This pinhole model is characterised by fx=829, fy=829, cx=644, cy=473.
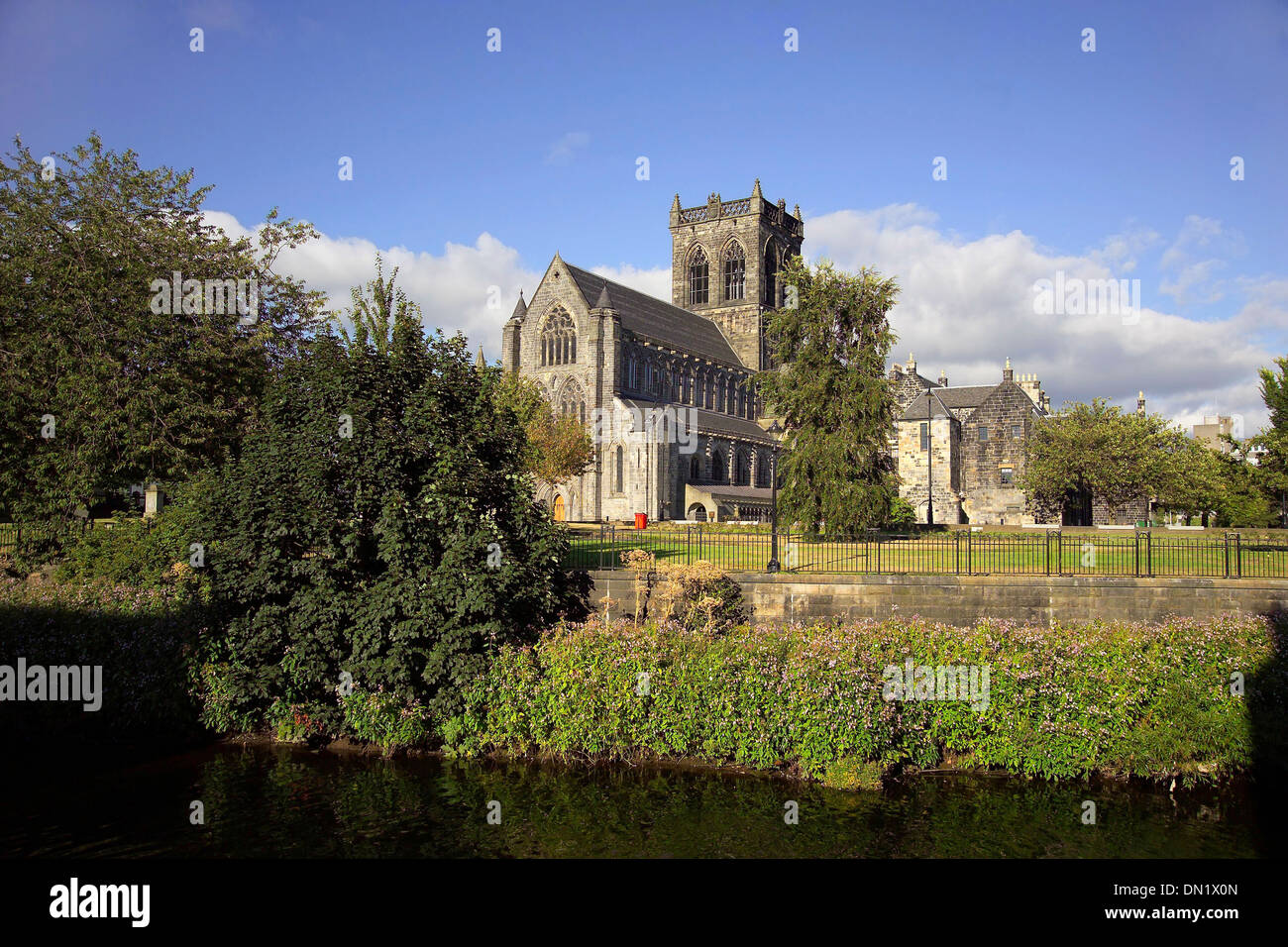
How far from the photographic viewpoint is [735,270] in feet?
247

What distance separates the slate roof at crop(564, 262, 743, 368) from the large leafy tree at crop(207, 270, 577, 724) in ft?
133

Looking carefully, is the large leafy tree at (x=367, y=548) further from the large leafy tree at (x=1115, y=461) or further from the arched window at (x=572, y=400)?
the arched window at (x=572, y=400)

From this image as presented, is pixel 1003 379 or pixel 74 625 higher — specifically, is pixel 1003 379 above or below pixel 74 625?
above

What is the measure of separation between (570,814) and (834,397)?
2394cm

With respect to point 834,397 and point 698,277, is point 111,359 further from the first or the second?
point 698,277

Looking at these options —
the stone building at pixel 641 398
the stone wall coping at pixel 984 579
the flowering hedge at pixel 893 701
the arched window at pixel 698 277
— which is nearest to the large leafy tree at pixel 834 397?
the stone building at pixel 641 398

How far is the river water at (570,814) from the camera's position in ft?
37.4

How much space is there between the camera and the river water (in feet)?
37.4

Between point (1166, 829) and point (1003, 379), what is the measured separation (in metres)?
47.2

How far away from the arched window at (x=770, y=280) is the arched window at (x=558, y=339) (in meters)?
23.9
